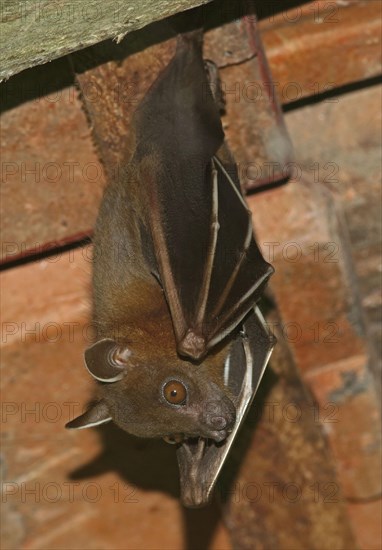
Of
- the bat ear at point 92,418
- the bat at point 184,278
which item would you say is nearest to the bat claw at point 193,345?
the bat at point 184,278

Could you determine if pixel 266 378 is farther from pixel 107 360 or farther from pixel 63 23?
pixel 63 23

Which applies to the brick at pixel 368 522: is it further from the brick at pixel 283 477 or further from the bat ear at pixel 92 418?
the bat ear at pixel 92 418

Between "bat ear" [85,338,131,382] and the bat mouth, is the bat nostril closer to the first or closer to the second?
the bat mouth

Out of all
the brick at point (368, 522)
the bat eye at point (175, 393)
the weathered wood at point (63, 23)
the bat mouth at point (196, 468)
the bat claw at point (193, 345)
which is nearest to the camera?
the weathered wood at point (63, 23)

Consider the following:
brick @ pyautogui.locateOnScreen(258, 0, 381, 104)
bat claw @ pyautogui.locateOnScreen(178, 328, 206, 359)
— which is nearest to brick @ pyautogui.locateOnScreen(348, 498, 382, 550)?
bat claw @ pyautogui.locateOnScreen(178, 328, 206, 359)

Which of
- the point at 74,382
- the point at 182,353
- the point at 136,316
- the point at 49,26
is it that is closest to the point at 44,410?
the point at 74,382
